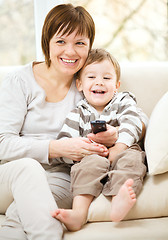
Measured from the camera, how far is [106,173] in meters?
1.50

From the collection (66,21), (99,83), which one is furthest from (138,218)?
(66,21)

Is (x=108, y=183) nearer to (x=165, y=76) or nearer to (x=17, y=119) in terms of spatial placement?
(x=17, y=119)

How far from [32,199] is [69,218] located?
16 centimetres

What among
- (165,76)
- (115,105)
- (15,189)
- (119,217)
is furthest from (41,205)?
(165,76)

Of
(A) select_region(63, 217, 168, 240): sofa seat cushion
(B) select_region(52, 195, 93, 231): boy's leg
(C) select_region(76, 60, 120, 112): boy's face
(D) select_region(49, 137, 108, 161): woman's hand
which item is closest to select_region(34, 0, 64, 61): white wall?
(C) select_region(76, 60, 120, 112): boy's face

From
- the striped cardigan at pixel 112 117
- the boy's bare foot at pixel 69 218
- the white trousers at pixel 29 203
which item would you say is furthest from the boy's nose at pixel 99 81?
the boy's bare foot at pixel 69 218

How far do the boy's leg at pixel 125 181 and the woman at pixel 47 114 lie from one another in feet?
0.44

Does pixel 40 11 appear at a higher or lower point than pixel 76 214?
higher

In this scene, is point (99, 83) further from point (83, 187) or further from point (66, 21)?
point (83, 187)

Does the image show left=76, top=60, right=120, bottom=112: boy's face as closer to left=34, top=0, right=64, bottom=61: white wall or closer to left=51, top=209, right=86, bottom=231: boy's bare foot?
left=51, top=209, right=86, bottom=231: boy's bare foot

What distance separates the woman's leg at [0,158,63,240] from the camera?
1.31m

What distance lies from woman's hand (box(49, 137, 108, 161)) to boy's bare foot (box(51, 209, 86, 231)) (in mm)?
326

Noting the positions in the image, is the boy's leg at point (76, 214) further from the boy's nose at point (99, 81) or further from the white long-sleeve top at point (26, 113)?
the boy's nose at point (99, 81)

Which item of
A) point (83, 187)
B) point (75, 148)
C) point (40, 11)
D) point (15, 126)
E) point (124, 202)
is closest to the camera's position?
point (124, 202)
